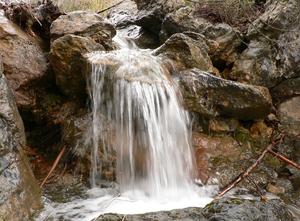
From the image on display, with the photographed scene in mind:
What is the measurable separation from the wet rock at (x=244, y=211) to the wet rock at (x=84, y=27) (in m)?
3.78

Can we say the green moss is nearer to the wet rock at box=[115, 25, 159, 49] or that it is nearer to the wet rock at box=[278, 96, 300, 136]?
the wet rock at box=[115, 25, 159, 49]

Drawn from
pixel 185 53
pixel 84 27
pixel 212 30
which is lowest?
pixel 185 53

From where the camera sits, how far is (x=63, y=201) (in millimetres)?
4355

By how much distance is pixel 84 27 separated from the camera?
20.5 ft

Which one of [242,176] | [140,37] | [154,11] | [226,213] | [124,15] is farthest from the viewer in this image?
[124,15]

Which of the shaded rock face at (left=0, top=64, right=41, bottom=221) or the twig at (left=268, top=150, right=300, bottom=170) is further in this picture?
the twig at (left=268, top=150, right=300, bottom=170)

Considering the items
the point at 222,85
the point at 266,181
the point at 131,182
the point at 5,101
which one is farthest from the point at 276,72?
the point at 5,101

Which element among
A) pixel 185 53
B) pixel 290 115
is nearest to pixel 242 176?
pixel 290 115

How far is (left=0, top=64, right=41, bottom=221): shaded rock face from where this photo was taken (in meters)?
Result: 3.67

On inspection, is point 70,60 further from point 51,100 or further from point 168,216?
point 168,216

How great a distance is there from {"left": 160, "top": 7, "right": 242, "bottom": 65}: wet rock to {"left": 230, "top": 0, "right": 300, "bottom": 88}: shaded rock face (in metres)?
0.34

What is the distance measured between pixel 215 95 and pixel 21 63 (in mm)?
2668

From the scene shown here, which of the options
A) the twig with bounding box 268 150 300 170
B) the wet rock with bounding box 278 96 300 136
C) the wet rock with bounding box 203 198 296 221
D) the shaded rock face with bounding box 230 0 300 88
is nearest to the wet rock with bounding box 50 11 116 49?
the shaded rock face with bounding box 230 0 300 88

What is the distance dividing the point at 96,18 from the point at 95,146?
2522 millimetres
